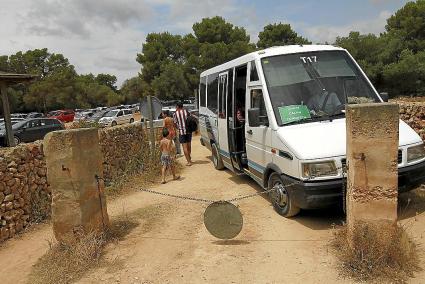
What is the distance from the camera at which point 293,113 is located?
6.35m

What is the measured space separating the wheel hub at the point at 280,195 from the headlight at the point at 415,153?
173 centimetres

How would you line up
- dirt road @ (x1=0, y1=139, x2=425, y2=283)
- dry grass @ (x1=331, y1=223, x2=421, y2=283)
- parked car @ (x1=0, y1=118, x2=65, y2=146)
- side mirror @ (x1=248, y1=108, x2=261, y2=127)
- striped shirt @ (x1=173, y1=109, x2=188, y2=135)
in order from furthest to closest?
parked car @ (x1=0, y1=118, x2=65, y2=146)
striped shirt @ (x1=173, y1=109, x2=188, y2=135)
side mirror @ (x1=248, y1=108, x2=261, y2=127)
dirt road @ (x1=0, y1=139, x2=425, y2=283)
dry grass @ (x1=331, y1=223, x2=421, y2=283)

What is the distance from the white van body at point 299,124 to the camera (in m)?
5.51

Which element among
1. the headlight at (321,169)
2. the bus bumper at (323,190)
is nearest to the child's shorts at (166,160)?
the bus bumper at (323,190)

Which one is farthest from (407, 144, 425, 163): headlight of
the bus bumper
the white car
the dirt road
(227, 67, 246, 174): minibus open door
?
the white car

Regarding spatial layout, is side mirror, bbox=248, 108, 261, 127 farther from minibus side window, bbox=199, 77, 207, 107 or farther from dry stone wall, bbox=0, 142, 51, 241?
minibus side window, bbox=199, 77, 207, 107

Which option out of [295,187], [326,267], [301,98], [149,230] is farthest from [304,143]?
[149,230]

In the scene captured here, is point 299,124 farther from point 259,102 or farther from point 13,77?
point 13,77

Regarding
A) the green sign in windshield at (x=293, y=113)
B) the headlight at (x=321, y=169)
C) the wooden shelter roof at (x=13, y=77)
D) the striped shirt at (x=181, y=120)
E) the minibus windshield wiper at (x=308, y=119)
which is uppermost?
the wooden shelter roof at (x=13, y=77)

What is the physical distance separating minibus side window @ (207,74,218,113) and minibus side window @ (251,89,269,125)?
98.9 inches

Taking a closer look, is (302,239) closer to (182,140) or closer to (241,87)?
(241,87)

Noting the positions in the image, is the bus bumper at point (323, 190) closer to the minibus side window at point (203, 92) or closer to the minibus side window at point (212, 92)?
the minibus side window at point (212, 92)

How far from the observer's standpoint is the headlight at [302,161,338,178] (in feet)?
18.0

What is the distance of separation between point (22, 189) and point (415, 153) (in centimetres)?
625
